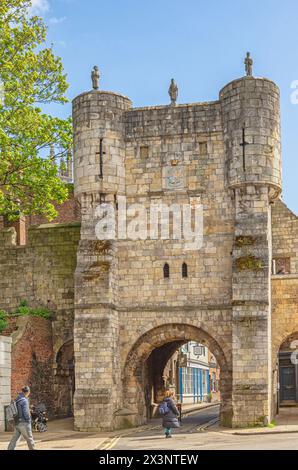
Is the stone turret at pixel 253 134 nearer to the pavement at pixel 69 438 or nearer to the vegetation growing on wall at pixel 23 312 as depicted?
the vegetation growing on wall at pixel 23 312

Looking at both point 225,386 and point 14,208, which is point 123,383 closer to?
point 225,386

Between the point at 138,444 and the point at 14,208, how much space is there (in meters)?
12.9

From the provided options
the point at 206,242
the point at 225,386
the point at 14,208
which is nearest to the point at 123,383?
the point at 225,386

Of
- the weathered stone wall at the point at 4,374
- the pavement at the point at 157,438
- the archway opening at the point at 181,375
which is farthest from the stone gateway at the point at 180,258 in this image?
the archway opening at the point at 181,375

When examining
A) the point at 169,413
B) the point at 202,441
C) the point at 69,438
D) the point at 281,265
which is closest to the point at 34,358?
the point at 69,438

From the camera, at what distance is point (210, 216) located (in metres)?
30.9

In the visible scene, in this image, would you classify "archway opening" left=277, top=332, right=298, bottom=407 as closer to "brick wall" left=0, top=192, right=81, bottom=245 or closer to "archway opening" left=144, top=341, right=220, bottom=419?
"archway opening" left=144, top=341, right=220, bottom=419

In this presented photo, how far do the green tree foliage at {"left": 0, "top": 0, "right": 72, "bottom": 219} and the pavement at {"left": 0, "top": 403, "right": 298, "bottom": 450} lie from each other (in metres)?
8.76

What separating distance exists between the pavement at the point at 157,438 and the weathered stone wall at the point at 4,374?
61.8 inches

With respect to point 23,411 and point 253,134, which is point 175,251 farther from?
point 23,411

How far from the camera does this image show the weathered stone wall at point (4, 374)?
29.3 metres

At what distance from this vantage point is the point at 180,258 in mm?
30797

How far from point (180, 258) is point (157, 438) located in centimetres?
756
